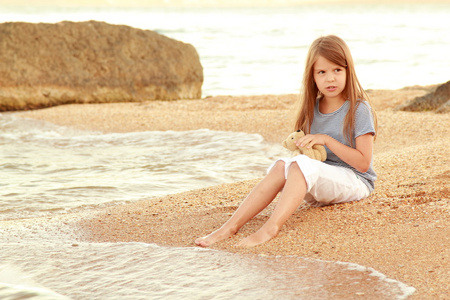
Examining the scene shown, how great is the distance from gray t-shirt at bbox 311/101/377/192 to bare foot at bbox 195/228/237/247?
2.66 feet

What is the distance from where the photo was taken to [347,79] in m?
3.50

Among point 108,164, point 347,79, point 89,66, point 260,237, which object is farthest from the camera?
point 89,66

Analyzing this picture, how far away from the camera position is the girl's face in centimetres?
346

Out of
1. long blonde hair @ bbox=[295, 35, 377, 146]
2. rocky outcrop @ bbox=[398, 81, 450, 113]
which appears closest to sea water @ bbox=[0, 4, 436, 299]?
long blonde hair @ bbox=[295, 35, 377, 146]

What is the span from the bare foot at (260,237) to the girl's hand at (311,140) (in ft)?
1.75

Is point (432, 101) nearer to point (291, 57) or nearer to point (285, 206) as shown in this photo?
point (285, 206)

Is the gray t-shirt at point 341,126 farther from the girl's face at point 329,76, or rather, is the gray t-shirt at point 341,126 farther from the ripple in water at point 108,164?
the ripple in water at point 108,164

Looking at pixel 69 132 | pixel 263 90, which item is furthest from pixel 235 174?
pixel 263 90

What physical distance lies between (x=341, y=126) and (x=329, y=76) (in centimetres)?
31

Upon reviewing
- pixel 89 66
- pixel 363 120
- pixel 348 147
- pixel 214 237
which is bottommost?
pixel 214 237

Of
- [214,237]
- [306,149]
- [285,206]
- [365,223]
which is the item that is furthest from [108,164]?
[365,223]

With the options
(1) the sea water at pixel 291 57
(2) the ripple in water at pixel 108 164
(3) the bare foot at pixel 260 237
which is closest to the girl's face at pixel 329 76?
(3) the bare foot at pixel 260 237

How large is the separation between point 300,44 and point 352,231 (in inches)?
871

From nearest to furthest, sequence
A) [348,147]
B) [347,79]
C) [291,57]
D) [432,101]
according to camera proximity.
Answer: [348,147] → [347,79] → [432,101] → [291,57]
